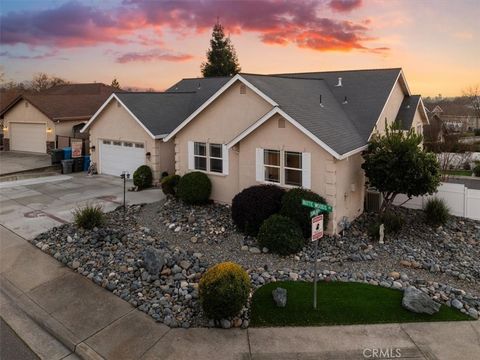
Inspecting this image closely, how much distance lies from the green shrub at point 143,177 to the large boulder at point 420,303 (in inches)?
547

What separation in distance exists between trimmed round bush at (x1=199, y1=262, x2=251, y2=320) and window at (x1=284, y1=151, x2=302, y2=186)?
6231mm

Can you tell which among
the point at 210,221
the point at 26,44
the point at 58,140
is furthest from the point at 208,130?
the point at 26,44

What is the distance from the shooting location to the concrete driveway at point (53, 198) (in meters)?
13.9

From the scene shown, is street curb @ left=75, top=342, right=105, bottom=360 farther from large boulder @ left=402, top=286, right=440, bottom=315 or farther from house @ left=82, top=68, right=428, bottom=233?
house @ left=82, top=68, right=428, bottom=233

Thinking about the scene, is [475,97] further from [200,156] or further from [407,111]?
[200,156]

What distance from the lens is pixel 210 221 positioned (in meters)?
13.9

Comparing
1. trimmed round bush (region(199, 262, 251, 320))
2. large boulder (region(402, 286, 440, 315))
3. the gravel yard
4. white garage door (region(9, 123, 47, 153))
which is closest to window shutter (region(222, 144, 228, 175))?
the gravel yard

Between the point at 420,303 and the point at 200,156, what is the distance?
35.6ft

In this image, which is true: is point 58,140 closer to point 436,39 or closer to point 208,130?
point 208,130

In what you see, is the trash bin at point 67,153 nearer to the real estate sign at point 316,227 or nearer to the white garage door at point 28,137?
the white garage door at point 28,137

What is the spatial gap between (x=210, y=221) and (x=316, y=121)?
539cm

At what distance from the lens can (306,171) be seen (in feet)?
42.7

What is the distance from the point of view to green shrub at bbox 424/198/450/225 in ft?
47.6

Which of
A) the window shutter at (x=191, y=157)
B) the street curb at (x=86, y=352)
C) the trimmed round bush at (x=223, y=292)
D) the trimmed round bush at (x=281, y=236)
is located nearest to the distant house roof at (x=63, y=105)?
the window shutter at (x=191, y=157)
